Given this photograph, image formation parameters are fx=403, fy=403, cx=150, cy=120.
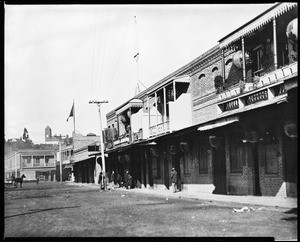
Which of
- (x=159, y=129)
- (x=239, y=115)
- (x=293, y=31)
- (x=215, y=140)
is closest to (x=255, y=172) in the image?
(x=215, y=140)

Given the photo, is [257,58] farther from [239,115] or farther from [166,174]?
[166,174]

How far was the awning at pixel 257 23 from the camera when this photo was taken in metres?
13.9

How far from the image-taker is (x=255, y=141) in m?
16.2

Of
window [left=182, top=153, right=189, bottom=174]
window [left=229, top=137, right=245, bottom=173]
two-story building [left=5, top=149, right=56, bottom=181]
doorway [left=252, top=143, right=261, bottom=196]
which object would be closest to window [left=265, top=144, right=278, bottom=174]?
doorway [left=252, top=143, right=261, bottom=196]

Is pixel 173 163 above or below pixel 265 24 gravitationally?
below

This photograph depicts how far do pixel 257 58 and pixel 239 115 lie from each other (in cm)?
393

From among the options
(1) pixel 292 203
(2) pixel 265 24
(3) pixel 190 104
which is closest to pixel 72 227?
(1) pixel 292 203

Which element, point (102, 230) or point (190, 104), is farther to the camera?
point (190, 104)

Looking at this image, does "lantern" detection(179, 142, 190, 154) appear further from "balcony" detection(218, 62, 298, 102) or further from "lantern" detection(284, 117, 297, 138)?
"lantern" detection(284, 117, 297, 138)

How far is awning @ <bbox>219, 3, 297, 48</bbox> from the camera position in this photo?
45.8ft

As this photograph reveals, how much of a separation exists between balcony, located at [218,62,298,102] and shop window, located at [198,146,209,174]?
135 inches

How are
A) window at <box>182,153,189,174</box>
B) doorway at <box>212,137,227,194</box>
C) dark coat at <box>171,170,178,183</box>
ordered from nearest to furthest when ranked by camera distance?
1. doorway at <box>212,137,227,194</box>
2. dark coat at <box>171,170,178,183</box>
3. window at <box>182,153,189,174</box>
